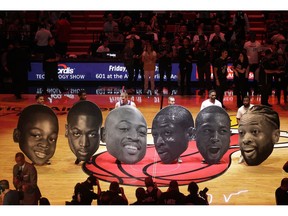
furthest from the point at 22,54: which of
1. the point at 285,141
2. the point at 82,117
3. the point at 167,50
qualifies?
the point at 285,141

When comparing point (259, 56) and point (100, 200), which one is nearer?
point (100, 200)

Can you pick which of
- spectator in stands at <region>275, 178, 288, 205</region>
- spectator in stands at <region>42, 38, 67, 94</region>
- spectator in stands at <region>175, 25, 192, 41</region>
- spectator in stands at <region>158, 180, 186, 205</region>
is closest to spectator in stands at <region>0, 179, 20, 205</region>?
spectator in stands at <region>158, 180, 186, 205</region>

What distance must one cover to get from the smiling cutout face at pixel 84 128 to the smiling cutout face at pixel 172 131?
120cm

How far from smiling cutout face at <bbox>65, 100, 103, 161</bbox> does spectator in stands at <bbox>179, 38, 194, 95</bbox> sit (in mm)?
7409

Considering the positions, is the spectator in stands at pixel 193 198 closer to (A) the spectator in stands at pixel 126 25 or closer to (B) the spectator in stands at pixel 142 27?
(B) the spectator in stands at pixel 142 27

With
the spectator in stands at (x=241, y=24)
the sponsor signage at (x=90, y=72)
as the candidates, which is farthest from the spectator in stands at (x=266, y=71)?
the spectator in stands at (x=241, y=24)

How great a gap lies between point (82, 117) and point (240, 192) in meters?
3.57

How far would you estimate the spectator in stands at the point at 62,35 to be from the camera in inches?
952

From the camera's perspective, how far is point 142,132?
1448 cm

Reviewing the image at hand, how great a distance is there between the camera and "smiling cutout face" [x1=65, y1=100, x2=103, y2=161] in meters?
14.5

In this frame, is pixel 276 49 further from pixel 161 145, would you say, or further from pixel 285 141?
pixel 161 145

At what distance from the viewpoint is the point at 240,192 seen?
13.1 m
